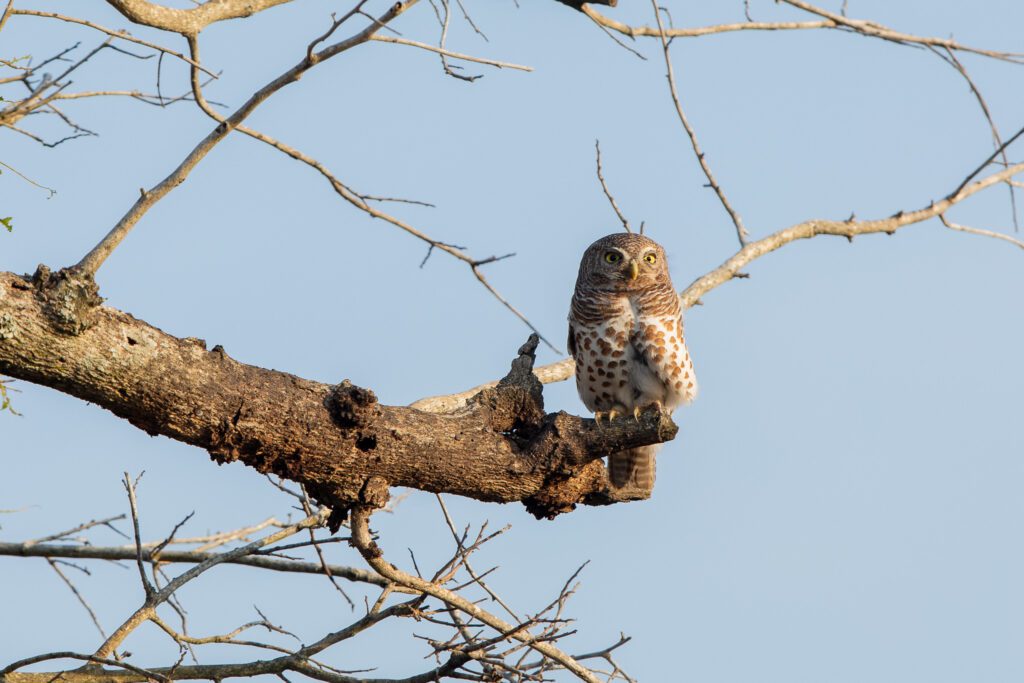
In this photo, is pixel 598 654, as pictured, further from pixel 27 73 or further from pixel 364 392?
pixel 27 73

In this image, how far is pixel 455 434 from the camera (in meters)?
4.87

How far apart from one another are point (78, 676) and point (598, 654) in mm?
2242

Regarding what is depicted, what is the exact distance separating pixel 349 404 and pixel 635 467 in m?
2.67

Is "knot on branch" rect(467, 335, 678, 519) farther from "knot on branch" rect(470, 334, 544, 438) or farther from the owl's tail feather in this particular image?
the owl's tail feather

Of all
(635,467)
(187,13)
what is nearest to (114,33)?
(187,13)

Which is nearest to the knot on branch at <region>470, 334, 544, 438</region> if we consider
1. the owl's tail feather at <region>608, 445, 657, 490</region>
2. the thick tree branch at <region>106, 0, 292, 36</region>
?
the owl's tail feather at <region>608, 445, 657, 490</region>

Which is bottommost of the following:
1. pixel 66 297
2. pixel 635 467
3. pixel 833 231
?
pixel 66 297

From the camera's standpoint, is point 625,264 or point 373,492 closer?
point 373,492

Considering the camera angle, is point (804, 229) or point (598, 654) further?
point (804, 229)

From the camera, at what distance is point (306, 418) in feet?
14.5

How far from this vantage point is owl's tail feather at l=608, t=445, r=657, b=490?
6.67 metres

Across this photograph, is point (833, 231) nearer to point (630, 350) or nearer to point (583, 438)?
point (630, 350)

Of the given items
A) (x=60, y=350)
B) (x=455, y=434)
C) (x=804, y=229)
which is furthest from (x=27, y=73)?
(x=804, y=229)

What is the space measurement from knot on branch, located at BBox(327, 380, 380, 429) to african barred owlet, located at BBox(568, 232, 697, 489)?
2.17 m
